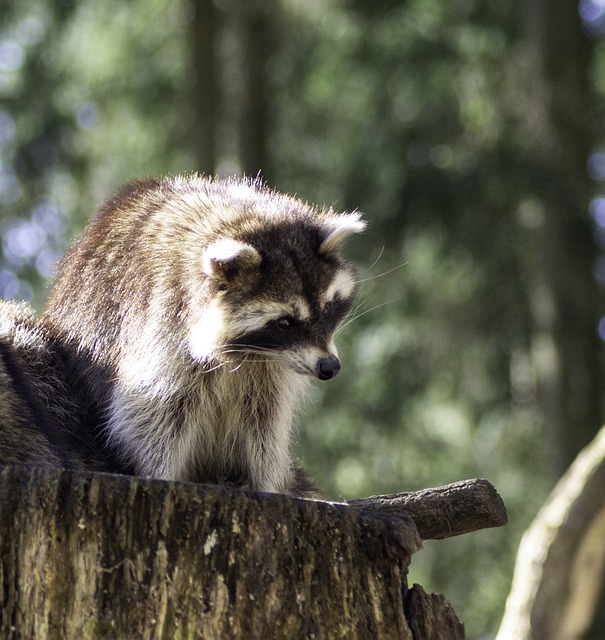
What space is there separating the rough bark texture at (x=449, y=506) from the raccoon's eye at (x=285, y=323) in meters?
0.88

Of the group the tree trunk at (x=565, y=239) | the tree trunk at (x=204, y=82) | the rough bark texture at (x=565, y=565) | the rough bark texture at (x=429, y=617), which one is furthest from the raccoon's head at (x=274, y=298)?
A: the tree trunk at (x=204, y=82)

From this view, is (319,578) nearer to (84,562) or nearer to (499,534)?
(84,562)

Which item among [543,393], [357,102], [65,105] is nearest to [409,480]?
[543,393]

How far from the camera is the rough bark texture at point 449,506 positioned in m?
2.97

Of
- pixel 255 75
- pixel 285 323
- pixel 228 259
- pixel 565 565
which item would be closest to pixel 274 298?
pixel 285 323

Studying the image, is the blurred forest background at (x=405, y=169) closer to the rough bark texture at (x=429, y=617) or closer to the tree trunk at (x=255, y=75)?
the tree trunk at (x=255, y=75)

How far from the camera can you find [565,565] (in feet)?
17.6

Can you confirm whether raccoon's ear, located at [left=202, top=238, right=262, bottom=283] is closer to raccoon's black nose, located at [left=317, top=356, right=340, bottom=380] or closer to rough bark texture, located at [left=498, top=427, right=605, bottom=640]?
raccoon's black nose, located at [left=317, top=356, right=340, bottom=380]

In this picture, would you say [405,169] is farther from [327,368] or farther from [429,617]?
[429,617]

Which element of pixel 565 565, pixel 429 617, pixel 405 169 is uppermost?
pixel 429 617

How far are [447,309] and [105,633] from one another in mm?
8165

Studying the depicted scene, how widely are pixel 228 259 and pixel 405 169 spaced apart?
5937 millimetres

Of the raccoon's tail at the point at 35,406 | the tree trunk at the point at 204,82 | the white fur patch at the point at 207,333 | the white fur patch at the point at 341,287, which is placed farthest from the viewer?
the tree trunk at the point at 204,82

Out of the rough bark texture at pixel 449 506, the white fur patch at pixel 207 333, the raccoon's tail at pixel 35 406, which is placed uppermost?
the rough bark texture at pixel 449 506
